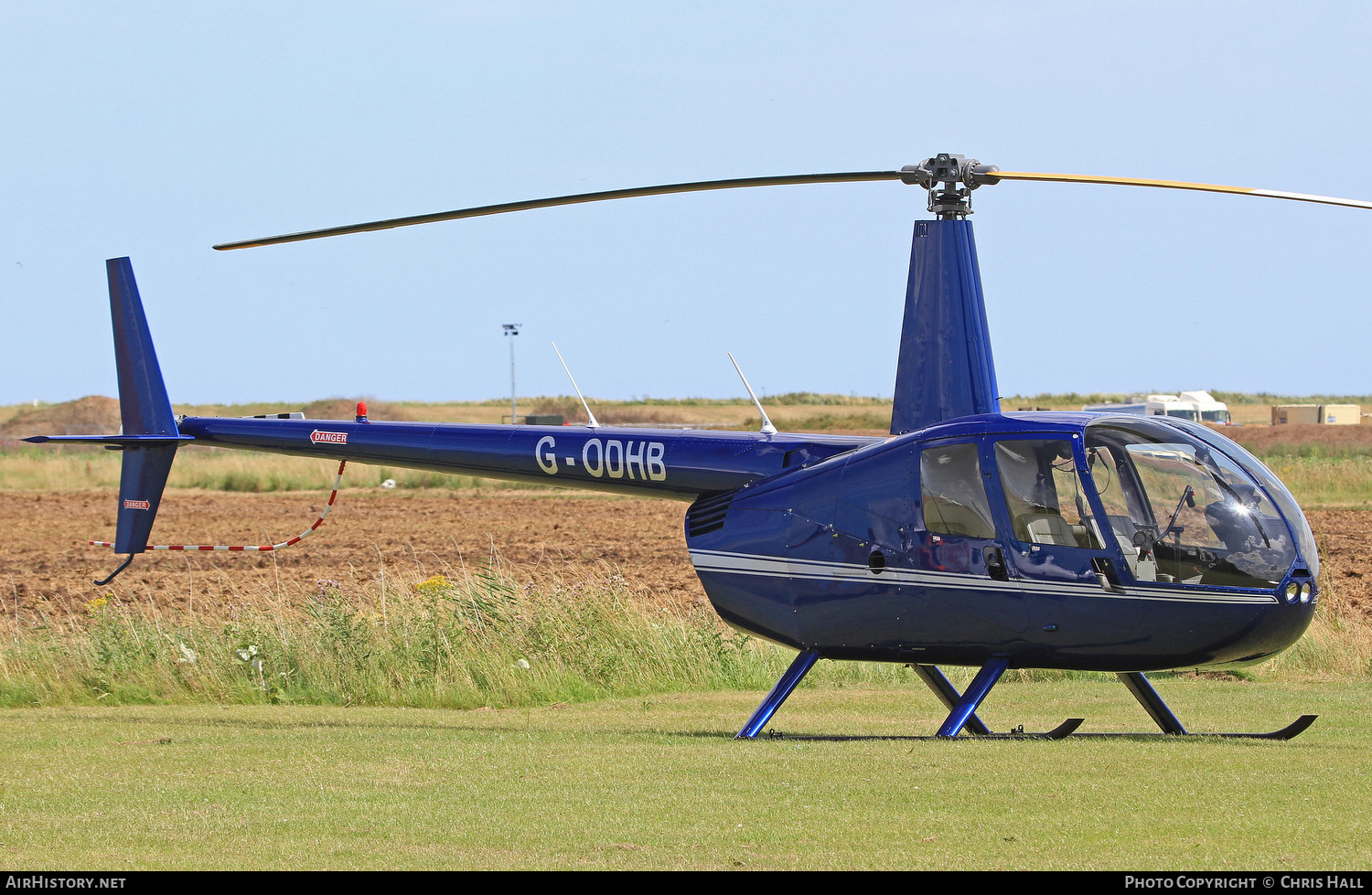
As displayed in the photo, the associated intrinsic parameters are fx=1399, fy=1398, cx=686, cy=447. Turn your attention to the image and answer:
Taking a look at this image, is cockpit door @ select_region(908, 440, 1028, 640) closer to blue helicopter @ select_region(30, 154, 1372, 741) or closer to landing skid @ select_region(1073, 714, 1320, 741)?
blue helicopter @ select_region(30, 154, 1372, 741)

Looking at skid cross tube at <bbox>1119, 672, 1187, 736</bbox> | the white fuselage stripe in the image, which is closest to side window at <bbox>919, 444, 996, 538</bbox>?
the white fuselage stripe

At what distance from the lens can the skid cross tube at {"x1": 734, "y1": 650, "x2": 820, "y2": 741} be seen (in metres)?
9.61

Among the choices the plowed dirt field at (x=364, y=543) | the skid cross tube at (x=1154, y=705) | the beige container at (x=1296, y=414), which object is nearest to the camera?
the skid cross tube at (x=1154, y=705)

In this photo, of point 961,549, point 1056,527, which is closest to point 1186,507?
point 1056,527

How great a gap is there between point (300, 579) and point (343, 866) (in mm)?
17051

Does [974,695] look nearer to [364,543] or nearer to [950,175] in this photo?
[950,175]

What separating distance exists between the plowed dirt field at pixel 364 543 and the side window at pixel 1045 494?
7.99 metres

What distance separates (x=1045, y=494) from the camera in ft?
29.5

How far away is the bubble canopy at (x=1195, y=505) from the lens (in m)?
8.51

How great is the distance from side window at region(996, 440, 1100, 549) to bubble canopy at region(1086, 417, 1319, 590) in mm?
167

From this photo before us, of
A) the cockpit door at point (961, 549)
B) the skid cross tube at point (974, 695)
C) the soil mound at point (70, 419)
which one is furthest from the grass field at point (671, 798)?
the soil mound at point (70, 419)

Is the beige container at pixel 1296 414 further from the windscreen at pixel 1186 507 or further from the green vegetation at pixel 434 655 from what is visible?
the windscreen at pixel 1186 507

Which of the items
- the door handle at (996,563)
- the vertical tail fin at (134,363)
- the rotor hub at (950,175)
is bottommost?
the door handle at (996,563)
